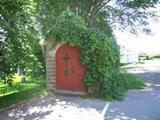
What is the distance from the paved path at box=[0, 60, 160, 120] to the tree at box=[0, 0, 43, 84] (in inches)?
60.2

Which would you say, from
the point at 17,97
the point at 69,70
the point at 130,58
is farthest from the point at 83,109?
the point at 130,58

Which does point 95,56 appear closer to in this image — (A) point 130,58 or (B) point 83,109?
(B) point 83,109

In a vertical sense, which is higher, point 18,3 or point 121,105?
point 18,3

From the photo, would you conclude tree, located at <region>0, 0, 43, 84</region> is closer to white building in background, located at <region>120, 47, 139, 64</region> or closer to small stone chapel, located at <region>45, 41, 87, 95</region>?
small stone chapel, located at <region>45, 41, 87, 95</region>

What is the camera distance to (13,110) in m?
12.0

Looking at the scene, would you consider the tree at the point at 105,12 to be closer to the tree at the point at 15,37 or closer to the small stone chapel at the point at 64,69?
the small stone chapel at the point at 64,69

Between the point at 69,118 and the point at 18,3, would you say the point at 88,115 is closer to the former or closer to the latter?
the point at 69,118

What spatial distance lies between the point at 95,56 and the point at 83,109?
3552mm

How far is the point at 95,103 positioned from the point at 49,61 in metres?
3.80

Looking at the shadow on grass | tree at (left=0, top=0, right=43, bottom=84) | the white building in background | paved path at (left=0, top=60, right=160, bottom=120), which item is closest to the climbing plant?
paved path at (left=0, top=60, right=160, bottom=120)

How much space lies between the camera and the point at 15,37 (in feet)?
37.9

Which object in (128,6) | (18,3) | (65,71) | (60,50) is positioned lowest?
(65,71)

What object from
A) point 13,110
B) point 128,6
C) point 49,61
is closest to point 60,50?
point 49,61

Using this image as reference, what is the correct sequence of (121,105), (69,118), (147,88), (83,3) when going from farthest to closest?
(83,3), (147,88), (121,105), (69,118)
